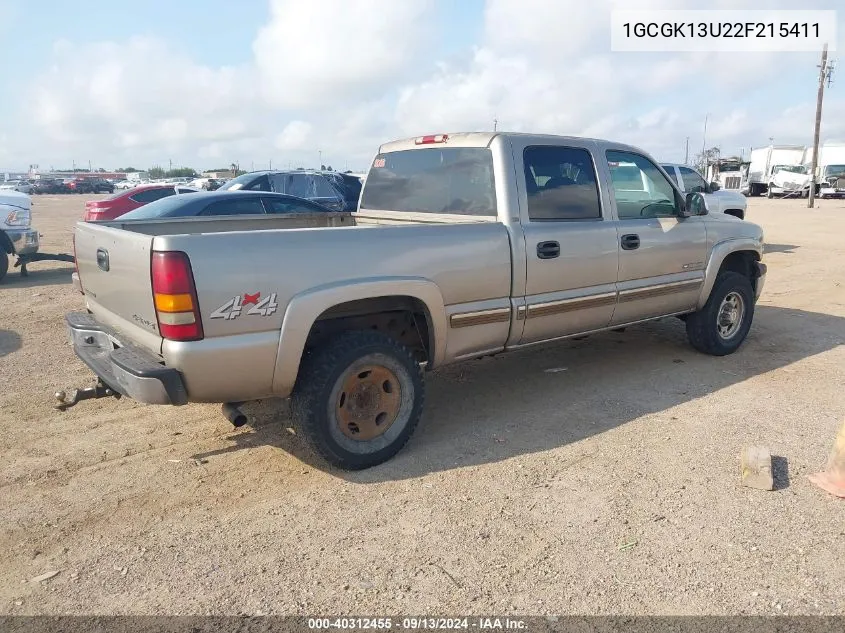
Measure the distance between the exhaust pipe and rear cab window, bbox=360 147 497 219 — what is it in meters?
2.03

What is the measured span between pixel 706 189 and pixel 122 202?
437 inches

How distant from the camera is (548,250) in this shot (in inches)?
178

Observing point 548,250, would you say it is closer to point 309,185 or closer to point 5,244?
point 5,244

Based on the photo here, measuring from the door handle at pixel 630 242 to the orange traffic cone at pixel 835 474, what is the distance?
1.94 m

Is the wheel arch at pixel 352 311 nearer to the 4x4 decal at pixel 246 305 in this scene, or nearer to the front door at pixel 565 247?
the 4x4 decal at pixel 246 305

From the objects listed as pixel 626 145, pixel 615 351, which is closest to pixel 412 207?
pixel 626 145

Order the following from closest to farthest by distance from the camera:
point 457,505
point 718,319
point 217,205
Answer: point 457,505, point 718,319, point 217,205

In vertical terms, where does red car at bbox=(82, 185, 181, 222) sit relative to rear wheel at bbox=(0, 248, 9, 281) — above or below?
above

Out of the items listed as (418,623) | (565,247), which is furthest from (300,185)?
(418,623)

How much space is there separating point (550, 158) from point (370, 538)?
290 cm

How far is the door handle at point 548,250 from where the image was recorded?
446 centimetres

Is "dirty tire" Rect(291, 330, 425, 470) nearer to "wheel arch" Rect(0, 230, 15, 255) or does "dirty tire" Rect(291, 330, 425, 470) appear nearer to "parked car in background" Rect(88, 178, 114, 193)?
"wheel arch" Rect(0, 230, 15, 255)

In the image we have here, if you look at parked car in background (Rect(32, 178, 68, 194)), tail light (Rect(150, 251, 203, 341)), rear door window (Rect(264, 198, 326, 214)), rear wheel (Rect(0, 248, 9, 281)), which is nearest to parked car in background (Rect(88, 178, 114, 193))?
parked car in background (Rect(32, 178, 68, 194))

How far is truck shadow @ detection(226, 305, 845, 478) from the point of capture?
419 cm
